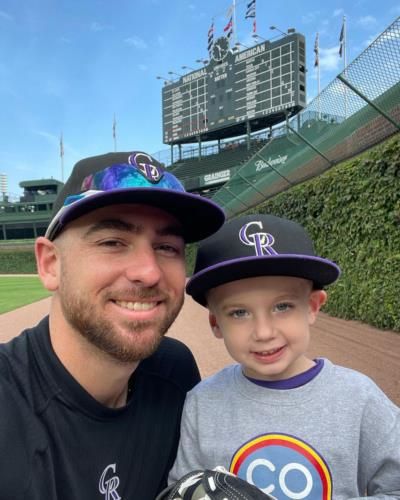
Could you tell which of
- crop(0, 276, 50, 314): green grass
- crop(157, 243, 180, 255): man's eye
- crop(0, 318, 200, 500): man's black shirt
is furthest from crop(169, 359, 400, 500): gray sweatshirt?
crop(0, 276, 50, 314): green grass

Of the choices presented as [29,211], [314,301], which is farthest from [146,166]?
[29,211]

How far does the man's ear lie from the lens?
1.76 m

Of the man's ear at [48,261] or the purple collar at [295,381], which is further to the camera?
the man's ear at [48,261]

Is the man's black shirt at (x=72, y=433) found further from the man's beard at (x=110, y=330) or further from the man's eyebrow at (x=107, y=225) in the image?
the man's eyebrow at (x=107, y=225)

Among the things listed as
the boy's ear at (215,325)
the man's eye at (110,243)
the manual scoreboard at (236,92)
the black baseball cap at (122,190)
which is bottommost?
the boy's ear at (215,325)

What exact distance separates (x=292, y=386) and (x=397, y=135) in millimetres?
5428

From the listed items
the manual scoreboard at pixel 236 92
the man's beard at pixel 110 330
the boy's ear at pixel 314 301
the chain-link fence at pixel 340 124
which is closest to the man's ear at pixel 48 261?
the man's beard at pixel 110 330

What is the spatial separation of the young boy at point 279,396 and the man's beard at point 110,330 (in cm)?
25

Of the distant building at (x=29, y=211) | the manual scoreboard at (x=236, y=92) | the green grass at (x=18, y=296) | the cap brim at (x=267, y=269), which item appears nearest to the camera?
the cap brim at (x=267, y=269)

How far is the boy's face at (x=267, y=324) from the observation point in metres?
1.63

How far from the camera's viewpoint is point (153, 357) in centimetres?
208

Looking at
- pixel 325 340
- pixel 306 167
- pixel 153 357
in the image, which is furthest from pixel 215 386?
pixel 306 167

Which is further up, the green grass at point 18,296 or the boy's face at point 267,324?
the boy's face at point 267,324

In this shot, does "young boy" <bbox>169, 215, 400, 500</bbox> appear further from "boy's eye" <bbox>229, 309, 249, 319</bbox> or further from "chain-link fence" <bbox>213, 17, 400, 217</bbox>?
"chain-link fence" <bbox>213, 17, 400, 217</bbox>
